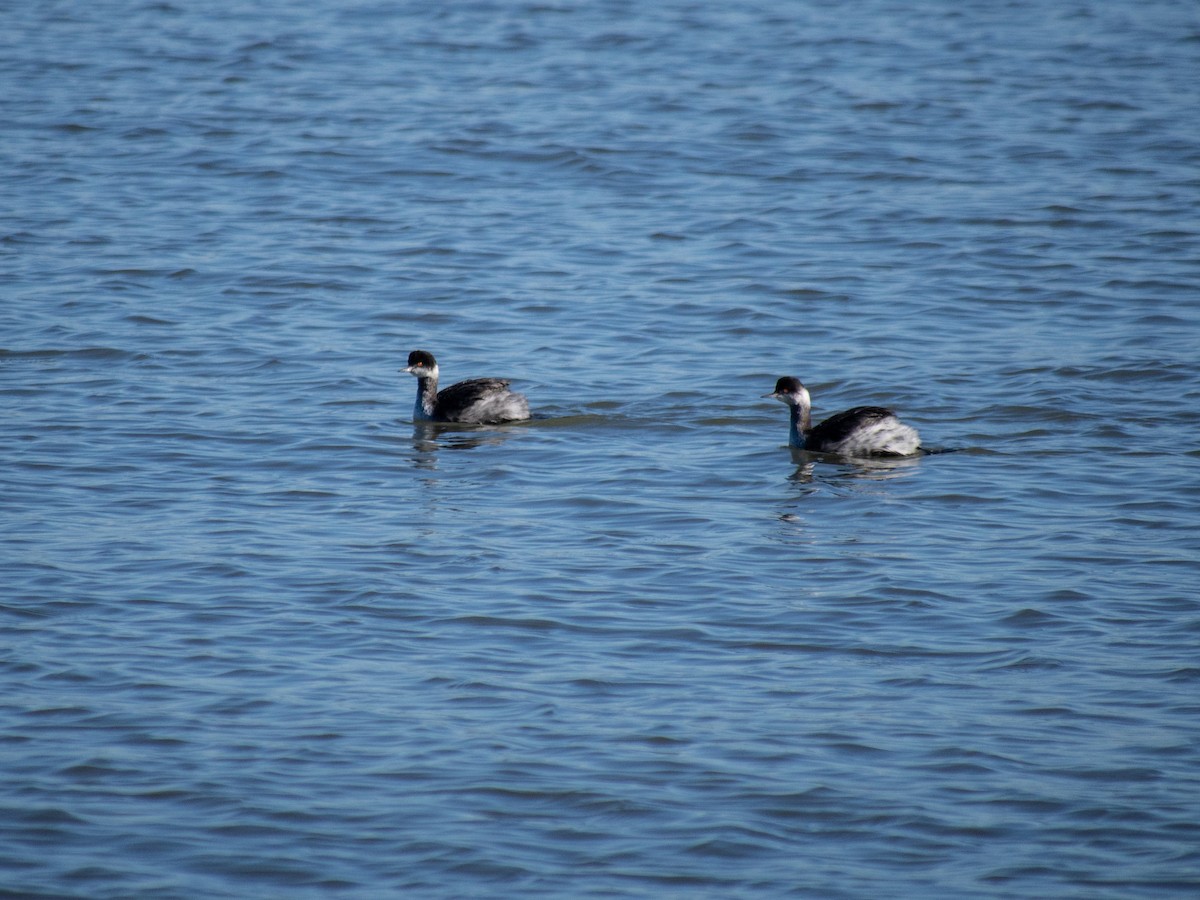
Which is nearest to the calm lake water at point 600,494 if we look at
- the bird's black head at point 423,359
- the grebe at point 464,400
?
the grebe at point 464,400

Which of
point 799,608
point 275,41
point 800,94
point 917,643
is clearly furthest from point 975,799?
point 275,41

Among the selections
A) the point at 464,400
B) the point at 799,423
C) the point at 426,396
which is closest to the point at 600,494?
the point at 799,423

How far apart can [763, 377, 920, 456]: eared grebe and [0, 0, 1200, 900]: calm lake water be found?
0.20 m

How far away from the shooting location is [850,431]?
1387cm

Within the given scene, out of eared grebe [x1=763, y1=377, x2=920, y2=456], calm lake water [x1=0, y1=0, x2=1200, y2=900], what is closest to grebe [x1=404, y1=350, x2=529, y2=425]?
calm lake water [x1=0, y1=0, x2=1200, y2=900]

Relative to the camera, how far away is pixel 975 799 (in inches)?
318

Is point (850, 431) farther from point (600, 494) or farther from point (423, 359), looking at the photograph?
point (423, 359)

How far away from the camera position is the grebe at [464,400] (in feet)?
48.9

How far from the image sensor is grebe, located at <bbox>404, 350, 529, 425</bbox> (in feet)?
48.9

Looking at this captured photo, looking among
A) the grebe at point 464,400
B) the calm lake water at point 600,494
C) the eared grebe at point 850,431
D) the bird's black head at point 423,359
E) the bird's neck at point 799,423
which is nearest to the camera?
the calm lake water at point 600,494

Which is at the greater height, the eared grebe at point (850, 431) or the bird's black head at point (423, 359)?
the bird's black head at point (423, 359)

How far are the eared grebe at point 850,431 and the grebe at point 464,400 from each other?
7.89 feet

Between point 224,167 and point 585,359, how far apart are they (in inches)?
384

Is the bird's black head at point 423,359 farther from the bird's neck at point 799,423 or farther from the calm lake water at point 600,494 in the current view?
the bird's neck at point 799,423
